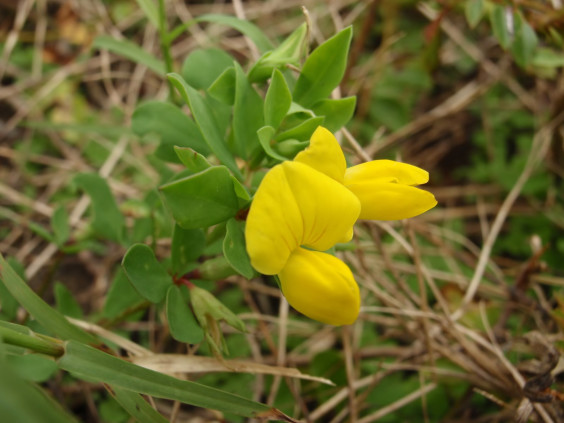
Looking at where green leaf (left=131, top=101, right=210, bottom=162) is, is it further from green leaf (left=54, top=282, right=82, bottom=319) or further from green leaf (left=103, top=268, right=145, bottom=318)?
green leaf (left=54, top=282, right=82, bottom=319)

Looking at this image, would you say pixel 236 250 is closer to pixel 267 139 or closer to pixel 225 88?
pixel 267 139

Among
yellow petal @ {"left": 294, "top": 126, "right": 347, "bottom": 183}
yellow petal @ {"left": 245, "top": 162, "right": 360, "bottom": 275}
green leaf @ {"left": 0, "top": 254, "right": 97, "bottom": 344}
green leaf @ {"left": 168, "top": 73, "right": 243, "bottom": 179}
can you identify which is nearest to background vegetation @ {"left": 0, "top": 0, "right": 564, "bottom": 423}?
green leaf @ {"left": 0, "top": 254, "right": 97, "bottom": 344}

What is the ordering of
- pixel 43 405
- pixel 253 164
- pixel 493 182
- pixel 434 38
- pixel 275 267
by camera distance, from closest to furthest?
pixel 43 405 → pixel 275 267 → pixel 253 164 → pixel 434 38 → pixel 493 182

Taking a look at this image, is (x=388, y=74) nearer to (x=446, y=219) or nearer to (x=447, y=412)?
(x=446, y=219)

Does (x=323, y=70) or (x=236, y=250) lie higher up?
(x=323, y=70)

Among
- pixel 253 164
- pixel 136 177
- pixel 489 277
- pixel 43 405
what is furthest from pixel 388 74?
pixel 43 405

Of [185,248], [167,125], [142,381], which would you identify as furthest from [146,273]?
[167,125]
